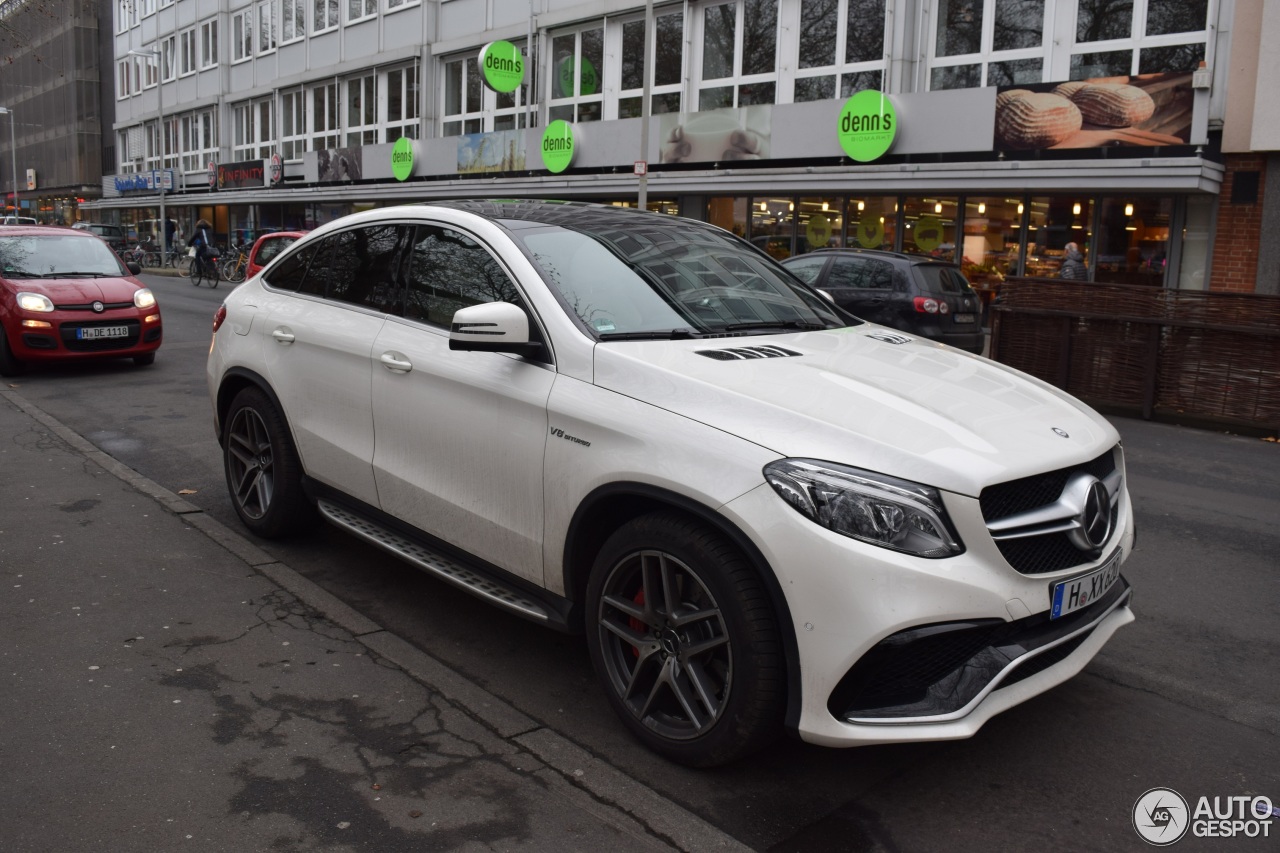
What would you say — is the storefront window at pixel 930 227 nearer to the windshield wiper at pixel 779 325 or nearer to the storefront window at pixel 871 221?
the storefront window at pixel 871 221

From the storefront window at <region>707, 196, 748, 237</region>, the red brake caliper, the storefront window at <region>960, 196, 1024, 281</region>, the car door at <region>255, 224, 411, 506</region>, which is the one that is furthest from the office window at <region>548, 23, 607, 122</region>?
the red brake caliper

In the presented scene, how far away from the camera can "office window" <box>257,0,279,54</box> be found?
137 ft

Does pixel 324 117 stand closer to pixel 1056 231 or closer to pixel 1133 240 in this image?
pixel 1056 231

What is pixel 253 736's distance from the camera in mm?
3525

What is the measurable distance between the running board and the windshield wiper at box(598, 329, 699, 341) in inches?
39.4

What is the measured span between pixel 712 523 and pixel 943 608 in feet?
2.27

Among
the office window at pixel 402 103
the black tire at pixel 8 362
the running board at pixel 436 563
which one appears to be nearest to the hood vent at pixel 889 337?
the running board at pixel 436 563

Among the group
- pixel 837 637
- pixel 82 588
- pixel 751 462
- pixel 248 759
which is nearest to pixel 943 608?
pixel 837 637

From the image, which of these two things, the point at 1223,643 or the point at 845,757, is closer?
the point at 845,757

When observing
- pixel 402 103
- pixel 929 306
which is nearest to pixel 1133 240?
pixel 929 306

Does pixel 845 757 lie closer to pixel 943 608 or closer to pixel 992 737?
pixel 992 737

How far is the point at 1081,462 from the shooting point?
3.29 meters

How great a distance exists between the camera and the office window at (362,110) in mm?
35156

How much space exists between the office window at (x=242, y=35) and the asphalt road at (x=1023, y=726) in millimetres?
42792
